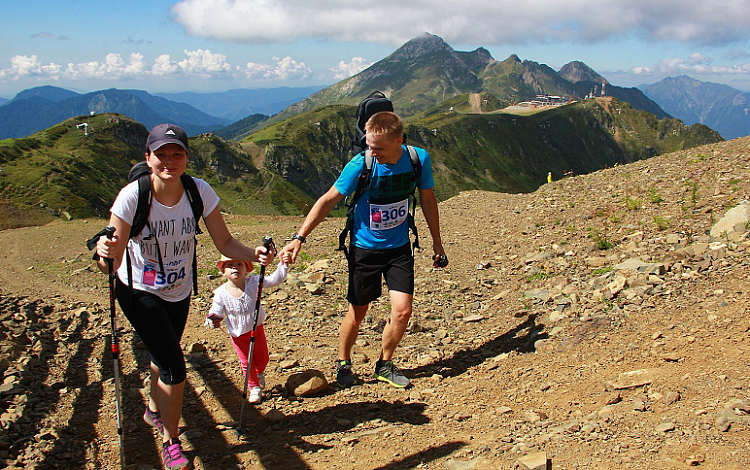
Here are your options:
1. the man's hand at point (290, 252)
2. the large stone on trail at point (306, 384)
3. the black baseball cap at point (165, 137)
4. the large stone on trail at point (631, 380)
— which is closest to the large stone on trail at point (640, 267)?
the large stone on trail at point (631, 380)

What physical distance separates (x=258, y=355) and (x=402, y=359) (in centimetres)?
238

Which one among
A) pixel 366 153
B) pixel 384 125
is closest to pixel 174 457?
pixel 366 153

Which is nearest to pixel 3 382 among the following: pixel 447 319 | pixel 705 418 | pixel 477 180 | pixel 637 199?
pixel 447 319

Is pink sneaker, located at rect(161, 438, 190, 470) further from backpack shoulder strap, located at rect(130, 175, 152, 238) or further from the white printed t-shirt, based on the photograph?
backpack shoulder strap, located at rect(130, 175, 152, 238)

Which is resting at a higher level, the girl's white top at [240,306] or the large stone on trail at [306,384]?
the girl's white top at [240,306]

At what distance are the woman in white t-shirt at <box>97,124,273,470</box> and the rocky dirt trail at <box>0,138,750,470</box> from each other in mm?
845

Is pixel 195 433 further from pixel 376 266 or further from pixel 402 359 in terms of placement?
pixel 402 359

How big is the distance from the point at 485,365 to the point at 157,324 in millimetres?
4444

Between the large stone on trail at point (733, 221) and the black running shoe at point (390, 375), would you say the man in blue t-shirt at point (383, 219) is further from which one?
the large stone on trail at point (733, 221)

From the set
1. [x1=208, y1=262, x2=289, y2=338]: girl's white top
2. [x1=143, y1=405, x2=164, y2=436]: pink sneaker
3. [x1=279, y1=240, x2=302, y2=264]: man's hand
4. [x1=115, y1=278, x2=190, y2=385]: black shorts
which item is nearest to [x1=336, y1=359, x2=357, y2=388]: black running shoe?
[x1=208, y1=262, x2=289, y2=338]: girl's white top

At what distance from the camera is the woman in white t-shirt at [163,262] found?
4.07 m

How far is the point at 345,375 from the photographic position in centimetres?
636

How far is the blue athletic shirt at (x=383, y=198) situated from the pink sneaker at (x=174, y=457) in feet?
8.89

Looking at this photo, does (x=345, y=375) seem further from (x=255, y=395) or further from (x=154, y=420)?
(x=154, y=420)
